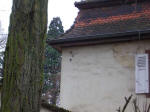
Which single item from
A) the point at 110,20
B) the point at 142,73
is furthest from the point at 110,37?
the point at 142,73

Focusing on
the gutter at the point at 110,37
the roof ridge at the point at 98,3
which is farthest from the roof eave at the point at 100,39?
the roof ridge at the point at 98,3

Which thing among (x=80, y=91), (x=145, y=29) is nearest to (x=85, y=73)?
(x=80, y=91)

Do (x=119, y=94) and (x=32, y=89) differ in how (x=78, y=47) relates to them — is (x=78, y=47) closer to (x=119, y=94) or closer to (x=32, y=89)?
(x=119, y=94)

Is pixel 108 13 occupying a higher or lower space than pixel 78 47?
higher

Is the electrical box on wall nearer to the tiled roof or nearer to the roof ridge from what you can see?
the tiled roof

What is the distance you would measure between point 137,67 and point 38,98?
246 inches

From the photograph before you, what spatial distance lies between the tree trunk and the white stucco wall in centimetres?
595

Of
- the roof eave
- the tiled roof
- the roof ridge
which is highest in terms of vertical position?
the roof ridge

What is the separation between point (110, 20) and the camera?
36.3ft

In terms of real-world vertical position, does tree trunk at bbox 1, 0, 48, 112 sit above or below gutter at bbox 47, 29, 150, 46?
below

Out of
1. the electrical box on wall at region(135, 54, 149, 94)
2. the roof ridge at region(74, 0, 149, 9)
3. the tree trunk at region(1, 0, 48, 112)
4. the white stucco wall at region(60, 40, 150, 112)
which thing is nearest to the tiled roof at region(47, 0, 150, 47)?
the roof ridge at region(74, 0, 149, 9)

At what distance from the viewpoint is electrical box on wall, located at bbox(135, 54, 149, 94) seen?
379 inches

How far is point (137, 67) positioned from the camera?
9.88 metres

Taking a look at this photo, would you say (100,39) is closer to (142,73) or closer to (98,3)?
(142,73)
